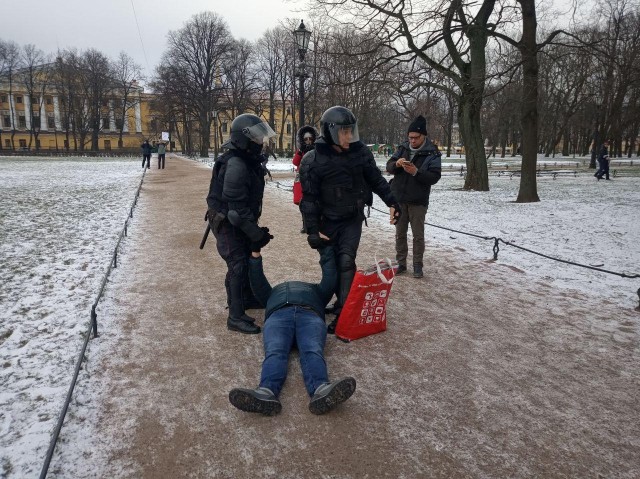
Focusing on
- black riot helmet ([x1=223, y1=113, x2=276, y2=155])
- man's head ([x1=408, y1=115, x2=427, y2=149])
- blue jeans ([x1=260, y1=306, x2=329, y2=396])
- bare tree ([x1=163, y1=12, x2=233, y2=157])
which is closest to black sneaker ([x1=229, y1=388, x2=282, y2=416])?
blue jeans ([x1=260, y1=306, x2=329, y2=396])

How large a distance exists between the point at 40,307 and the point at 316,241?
10.4ft

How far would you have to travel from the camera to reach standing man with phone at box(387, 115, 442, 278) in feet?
18.8

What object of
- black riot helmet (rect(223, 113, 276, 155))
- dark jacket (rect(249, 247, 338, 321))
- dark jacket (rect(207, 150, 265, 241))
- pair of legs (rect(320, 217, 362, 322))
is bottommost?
dark jacket (rect(249, 247, 338, 321))

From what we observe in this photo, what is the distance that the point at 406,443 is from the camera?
271 cm

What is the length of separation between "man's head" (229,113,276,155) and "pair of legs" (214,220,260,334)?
739 millimetres

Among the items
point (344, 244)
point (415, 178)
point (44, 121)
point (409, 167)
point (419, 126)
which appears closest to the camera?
point (344, 244)

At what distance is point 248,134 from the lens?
4020mm

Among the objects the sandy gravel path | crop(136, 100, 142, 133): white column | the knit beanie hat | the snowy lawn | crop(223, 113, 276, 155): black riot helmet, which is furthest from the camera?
crop(136, 100, 142, 133): white column

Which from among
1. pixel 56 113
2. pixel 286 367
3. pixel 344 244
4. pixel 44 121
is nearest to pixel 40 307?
pixel 286 367

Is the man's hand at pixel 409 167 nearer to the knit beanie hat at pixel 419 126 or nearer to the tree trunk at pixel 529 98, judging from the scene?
the knit beanie hat at pixel 419 126

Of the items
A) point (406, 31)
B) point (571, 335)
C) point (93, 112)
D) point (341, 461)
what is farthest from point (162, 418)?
point (93, 112)

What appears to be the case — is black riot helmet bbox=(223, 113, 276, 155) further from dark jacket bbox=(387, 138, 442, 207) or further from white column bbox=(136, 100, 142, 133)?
white column bbox=(136, 100, 142, 133)

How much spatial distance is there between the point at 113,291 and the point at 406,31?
1370cm

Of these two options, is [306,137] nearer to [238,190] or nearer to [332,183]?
[332,183]
